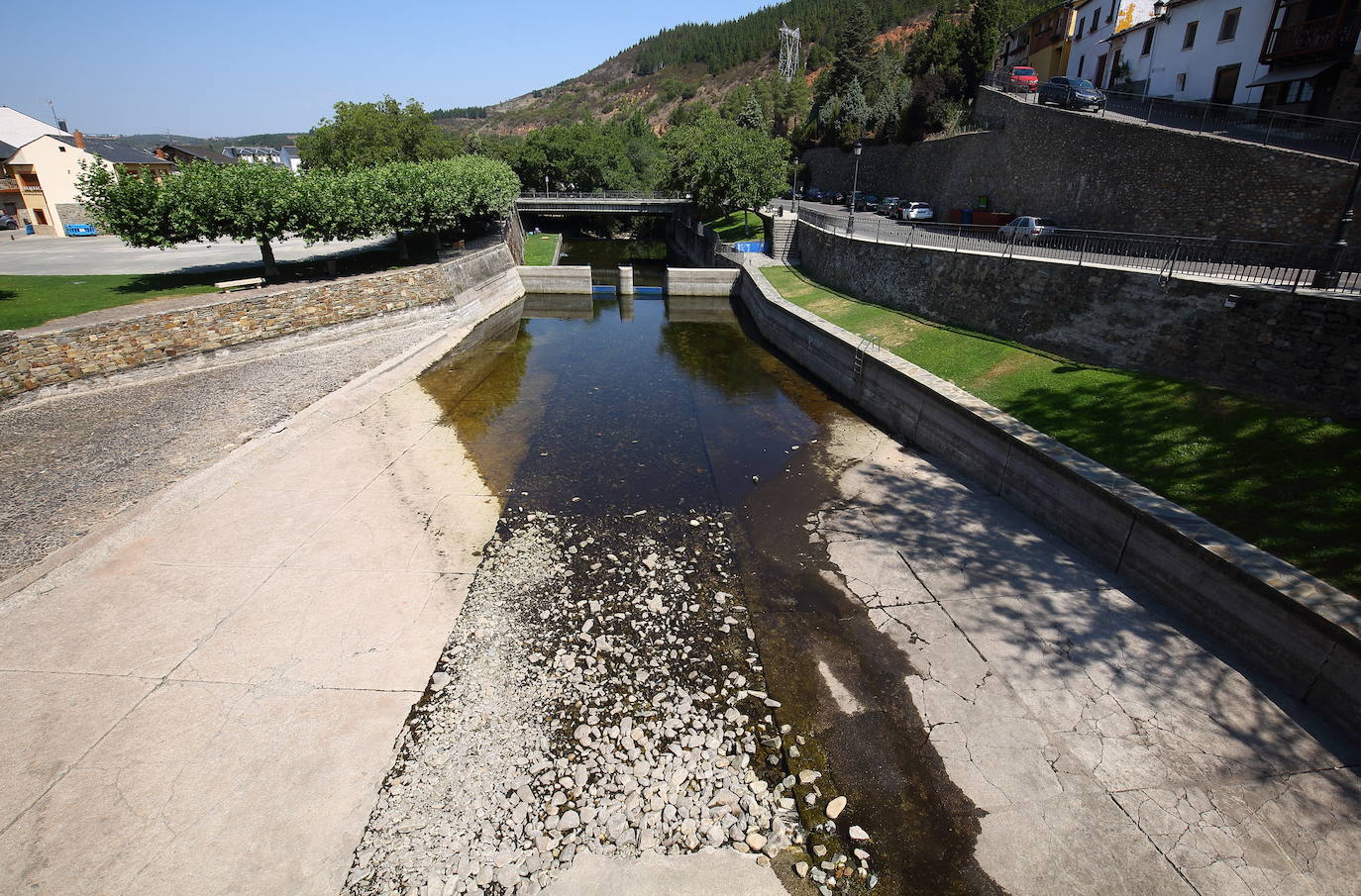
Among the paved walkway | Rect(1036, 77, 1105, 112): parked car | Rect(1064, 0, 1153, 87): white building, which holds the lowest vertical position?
the paved walkway

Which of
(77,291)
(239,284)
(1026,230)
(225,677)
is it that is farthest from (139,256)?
(1026,230)

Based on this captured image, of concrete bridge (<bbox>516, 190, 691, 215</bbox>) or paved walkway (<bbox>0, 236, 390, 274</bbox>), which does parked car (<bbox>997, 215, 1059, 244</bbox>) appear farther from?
concrete bridge (<bbox>516, 190, 691, 215</bbox>)

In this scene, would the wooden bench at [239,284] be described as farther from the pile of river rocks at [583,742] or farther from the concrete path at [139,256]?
the pile of river rocks at [583,742]

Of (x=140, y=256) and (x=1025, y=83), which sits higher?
(x=1025, y=83)

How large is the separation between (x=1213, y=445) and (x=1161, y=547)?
9.49ft

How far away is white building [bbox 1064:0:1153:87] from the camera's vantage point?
35.9 metres

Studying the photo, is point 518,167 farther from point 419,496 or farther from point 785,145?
point 419,496

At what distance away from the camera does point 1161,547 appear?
30.4 feet

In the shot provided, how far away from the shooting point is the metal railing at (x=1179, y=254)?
1270cm

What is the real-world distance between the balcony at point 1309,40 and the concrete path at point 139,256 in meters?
40.1

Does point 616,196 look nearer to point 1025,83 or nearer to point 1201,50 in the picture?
point 1025,83

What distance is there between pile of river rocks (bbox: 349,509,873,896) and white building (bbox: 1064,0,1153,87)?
44221 millimetres

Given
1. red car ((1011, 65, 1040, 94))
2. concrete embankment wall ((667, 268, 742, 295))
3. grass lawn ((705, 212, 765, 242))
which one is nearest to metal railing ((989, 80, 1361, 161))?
red car ((1011, 65, 1040, 94))

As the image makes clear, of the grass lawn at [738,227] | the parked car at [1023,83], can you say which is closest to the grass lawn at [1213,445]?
the parked car at [1023,83]
